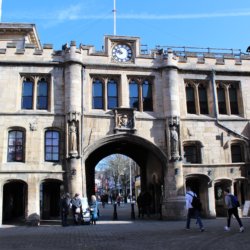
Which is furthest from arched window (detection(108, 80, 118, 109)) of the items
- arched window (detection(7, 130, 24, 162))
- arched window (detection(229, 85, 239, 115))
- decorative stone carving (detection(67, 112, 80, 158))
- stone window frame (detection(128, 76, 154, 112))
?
arched window (detection(229, 85, 239, 115))

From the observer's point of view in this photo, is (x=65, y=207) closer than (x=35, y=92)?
Yes

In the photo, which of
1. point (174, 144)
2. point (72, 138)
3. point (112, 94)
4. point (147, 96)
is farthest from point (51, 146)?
point (174, 144)

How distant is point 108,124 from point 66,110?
2.71 meters

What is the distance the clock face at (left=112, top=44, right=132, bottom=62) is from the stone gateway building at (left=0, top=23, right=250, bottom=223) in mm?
67

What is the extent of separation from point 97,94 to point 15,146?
599 cm

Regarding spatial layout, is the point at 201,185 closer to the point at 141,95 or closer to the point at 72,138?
the point at 141,95

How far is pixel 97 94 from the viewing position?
2433 centimetres

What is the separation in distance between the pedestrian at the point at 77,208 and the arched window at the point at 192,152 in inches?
313

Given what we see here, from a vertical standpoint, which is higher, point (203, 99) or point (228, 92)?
point (228, 92)

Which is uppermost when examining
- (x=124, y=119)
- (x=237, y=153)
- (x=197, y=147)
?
(x=124, y=119)

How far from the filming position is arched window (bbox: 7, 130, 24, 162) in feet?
73.2

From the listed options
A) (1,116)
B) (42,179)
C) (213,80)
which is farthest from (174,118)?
(1,116)

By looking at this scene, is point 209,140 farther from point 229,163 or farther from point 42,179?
point 42,179

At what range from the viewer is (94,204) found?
20703 millimetres
